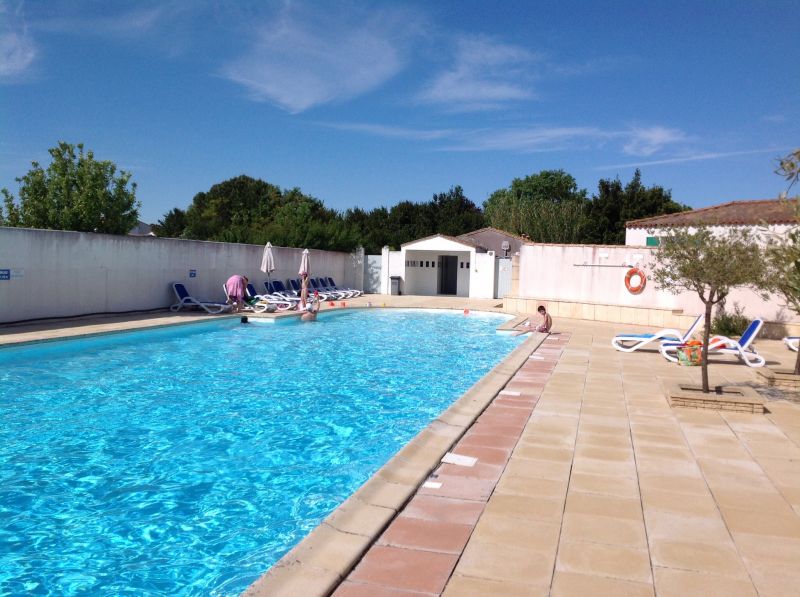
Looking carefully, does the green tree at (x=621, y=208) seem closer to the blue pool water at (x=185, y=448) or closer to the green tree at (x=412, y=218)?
the green tree at (x=412, y=218)

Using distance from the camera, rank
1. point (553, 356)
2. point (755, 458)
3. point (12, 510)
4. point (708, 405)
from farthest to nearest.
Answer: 1. point (553, 356)
2. point (708, 405)
3. point (755, 458)
4. point (12, 510)

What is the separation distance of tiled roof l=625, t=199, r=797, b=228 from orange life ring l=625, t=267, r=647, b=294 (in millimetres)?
1992

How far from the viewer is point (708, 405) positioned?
7.20 m

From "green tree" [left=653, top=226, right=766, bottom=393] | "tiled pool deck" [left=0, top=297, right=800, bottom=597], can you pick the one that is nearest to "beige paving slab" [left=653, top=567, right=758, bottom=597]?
"tiled pool deck" [left=0, top=297, right=800, bottom=597]

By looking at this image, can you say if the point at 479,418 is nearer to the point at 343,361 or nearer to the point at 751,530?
the point at 751,530

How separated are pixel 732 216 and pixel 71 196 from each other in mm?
29672

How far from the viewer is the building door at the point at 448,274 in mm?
29984

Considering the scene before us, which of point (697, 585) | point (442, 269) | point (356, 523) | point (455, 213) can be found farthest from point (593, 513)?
point (455, 213)

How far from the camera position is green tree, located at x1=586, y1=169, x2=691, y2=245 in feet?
132

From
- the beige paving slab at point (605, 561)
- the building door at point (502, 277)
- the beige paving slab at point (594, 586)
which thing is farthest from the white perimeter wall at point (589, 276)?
the beige paving slab at point (594, 586)

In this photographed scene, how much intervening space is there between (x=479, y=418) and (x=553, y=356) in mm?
5074

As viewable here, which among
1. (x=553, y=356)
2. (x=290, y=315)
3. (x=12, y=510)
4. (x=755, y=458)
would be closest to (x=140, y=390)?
(x=12, y=510)

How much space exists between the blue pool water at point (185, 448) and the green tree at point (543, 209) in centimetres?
2987

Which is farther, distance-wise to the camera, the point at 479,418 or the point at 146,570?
the point at 479,418
